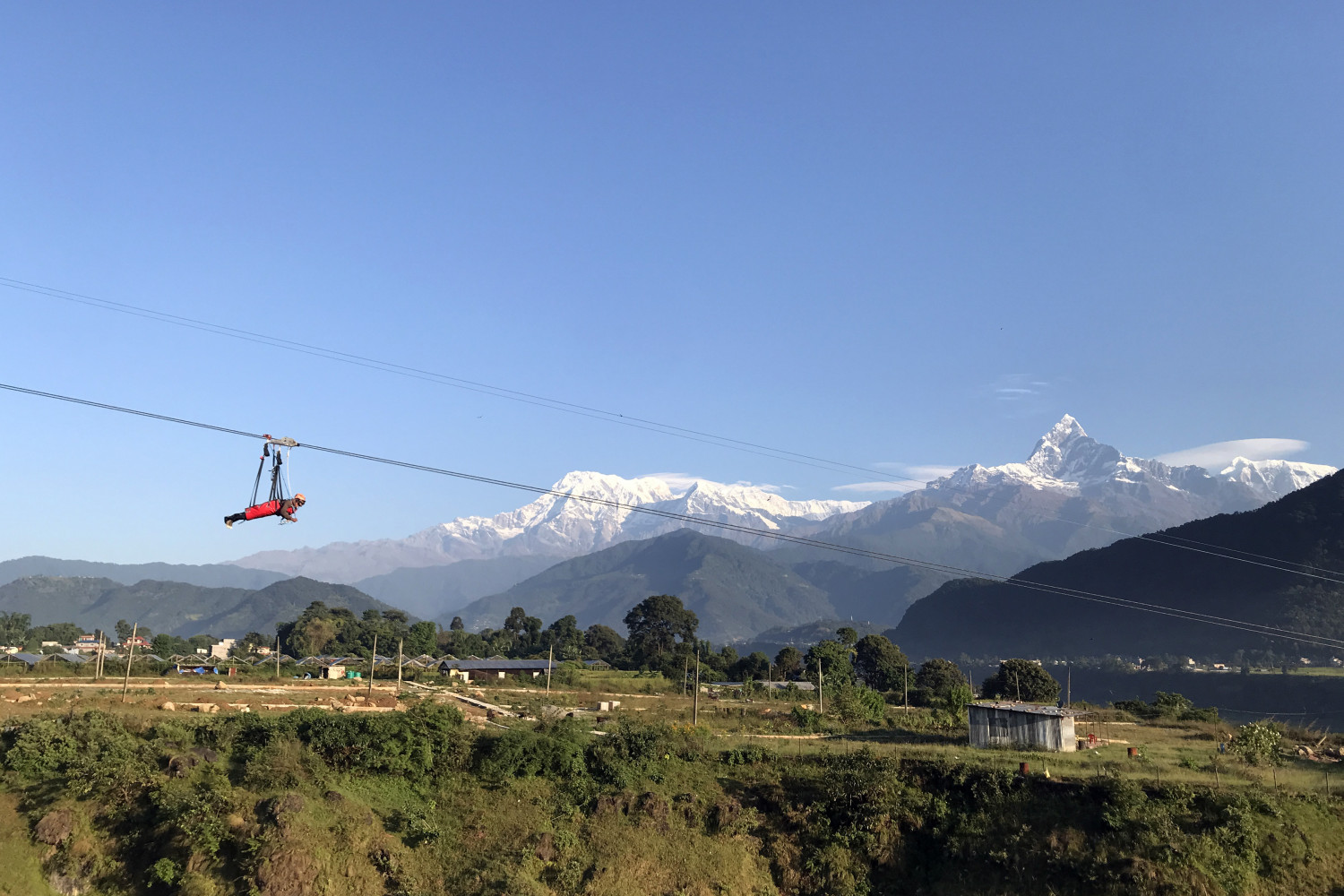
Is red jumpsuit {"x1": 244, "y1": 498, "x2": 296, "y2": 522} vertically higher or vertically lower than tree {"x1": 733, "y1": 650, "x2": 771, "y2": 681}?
higher

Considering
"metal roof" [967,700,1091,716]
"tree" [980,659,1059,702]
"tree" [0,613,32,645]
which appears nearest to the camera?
"metal roof" [967,700,1091,716]

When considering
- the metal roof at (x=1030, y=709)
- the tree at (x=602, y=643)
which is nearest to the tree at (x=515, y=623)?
the tree at (x=602, y=643)

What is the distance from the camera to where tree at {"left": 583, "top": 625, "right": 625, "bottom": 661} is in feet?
527

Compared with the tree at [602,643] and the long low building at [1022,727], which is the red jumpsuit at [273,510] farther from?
the tree at [602,643]

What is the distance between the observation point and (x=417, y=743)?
3494 centimetres

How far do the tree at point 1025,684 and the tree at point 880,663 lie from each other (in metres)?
22.5

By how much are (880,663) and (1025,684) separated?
2892 centimetres

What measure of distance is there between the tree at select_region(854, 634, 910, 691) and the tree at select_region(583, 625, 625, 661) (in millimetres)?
53594

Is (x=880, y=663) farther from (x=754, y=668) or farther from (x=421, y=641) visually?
(x=421, y=641)

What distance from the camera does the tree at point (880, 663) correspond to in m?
113

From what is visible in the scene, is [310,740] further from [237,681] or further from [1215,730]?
[1215,730]

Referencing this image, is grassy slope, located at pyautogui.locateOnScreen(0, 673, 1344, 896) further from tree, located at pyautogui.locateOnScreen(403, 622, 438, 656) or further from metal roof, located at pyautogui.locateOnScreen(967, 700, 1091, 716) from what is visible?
tree, located at pyautogui.locateOnScreen(403, 622, 438, 656)

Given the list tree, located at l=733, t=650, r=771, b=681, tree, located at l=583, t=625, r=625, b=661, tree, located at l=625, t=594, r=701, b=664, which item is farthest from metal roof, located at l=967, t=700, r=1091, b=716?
tree, located at l=583, t=625, r=625, b=661

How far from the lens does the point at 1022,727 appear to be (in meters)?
40.7
